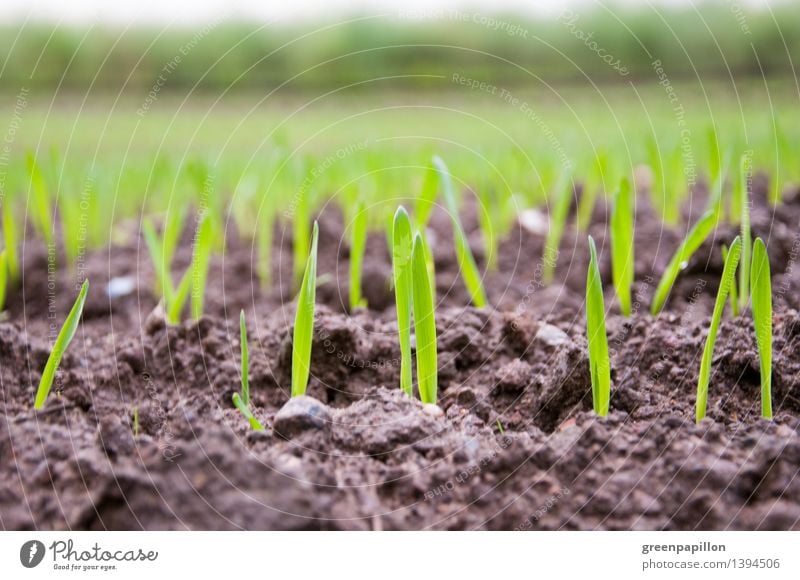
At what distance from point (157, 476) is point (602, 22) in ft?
10.4

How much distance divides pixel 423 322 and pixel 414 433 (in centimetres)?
13

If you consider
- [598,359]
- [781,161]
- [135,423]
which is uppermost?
[781,161]

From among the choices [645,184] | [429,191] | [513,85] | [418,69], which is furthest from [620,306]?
[513,85]

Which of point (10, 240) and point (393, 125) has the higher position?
point (393, 125)

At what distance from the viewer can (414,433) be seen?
29.2 inches

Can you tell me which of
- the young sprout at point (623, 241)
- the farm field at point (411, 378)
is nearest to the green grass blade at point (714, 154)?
the farm field at point (411, 378)

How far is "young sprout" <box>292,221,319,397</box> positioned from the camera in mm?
775

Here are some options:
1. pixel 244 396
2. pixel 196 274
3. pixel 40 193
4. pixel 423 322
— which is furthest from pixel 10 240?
pixel 423 322

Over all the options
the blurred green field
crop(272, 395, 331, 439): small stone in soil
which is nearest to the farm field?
crop(272, 395, 331, 439): small stone in soil

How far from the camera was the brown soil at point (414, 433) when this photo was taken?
2.19ft

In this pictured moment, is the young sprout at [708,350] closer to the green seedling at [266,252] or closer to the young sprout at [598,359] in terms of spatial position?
the young sprout at [598,359]

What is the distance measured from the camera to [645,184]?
2182 millimetres

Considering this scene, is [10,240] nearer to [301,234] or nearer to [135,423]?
[301,234]
